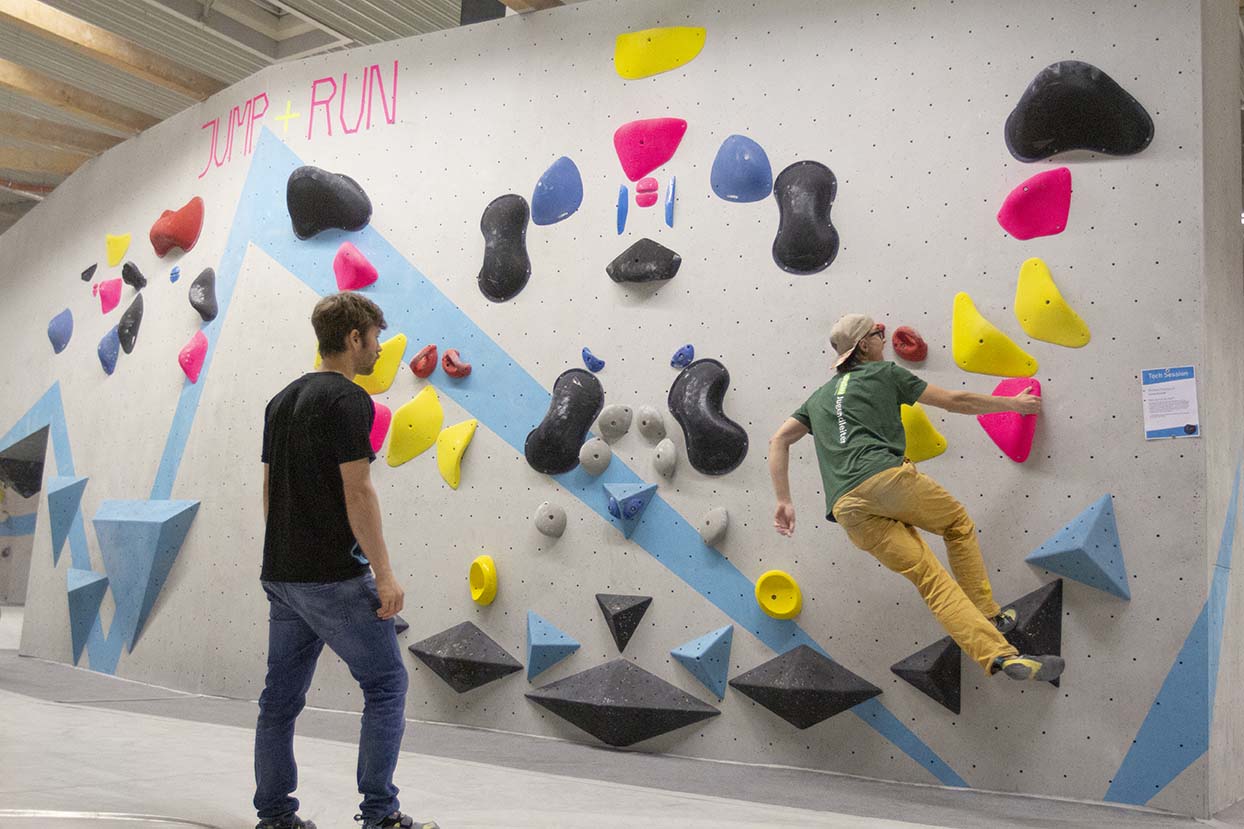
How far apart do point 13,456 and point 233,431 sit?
2.91m

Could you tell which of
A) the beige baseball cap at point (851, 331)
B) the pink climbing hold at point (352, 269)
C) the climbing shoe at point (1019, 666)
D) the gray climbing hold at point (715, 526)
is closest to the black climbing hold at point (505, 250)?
the pink climbing hold at point (352, 269)

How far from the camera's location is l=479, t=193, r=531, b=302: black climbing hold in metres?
4.39

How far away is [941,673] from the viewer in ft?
11.0

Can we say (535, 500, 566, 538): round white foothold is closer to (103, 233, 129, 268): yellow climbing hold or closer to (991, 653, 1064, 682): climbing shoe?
(991, 653, 1064, 682): climbing shoe

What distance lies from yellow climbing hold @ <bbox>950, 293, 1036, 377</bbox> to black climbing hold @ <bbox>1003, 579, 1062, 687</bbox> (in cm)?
66

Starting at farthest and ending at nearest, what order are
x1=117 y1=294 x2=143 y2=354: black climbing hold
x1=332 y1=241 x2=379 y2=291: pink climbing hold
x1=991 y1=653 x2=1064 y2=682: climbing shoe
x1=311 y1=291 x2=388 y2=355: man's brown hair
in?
1. x1=117 y1=294 x2=143 y2=354: black climbing hold
2. x1=332 y1=241 x2=379 y2=291: pink climbing hold
3. x1=991 y1=653 x2=1064 y2=682: climbing shoe
4. x1=311 y1=291 x2=388 y2=355: man's brown hair

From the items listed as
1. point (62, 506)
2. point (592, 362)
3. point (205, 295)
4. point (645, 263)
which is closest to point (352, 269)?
point (205, 295)

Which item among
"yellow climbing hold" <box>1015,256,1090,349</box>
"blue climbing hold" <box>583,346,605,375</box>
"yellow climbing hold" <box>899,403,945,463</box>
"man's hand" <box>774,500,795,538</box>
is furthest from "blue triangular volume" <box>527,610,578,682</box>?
"yellow climbing hold" <box>1015,256,1090,349</box>

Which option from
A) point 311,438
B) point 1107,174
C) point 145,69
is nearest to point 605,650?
point 311,438

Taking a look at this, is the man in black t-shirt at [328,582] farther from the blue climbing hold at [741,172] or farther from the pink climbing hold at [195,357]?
the pink climbing hold at [195,357]

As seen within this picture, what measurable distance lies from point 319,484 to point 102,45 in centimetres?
412

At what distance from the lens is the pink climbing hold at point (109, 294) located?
601cm

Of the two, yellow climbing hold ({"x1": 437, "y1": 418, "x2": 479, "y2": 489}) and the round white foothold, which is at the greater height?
yellow climbing hold ({"x1": 437, "y1": 418, "x2": 479, "y2": 489})

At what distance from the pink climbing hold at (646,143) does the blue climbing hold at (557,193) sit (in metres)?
0.21
